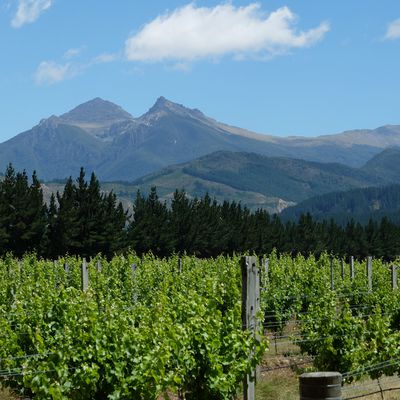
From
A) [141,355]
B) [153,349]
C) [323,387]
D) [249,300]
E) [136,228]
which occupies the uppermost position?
[136,228]

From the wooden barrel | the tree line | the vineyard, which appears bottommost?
the vineyard

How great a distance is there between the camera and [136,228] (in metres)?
84.8

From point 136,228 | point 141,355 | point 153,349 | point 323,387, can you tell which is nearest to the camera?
point 323,387

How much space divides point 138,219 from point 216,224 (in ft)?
52.4

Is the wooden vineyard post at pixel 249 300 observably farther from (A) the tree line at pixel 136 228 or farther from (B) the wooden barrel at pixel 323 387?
(A) the tree line at pixel 136 228

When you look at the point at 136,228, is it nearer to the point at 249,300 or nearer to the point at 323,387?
the point at 249,300

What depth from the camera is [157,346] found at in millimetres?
10891

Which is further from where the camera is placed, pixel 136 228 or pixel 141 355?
pixel 136 228

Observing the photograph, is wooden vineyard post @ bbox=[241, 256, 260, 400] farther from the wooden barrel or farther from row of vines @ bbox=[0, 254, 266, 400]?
the wooden barrel

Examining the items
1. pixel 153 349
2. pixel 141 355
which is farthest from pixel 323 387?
pixel 141 355

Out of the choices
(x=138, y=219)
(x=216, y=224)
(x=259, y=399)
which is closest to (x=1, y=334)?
(x=259, y=399)

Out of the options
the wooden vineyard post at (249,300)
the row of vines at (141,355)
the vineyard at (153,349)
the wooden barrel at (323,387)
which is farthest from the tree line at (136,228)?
the wooden barrel at (323,387)

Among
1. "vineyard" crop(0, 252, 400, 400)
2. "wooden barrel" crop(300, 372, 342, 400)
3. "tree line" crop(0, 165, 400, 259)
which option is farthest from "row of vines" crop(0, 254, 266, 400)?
"tree line" crop(0, 165, 400, 259)

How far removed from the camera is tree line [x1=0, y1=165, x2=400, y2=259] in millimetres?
73312
